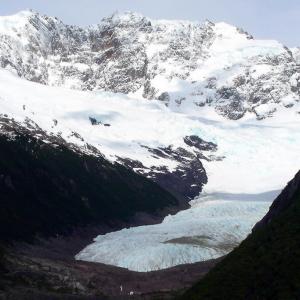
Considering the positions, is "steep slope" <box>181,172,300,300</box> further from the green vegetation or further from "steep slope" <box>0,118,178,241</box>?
the green vegetation

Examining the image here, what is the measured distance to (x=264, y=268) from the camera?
5891 cm

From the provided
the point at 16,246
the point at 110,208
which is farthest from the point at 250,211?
the point at 16,246

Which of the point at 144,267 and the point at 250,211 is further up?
the point at 250,211

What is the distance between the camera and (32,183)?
16088 centimetres

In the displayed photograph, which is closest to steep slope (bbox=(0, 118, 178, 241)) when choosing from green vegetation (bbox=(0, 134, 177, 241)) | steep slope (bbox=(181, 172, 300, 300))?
green vegetation (bbox=(0, 134, 177, 241))

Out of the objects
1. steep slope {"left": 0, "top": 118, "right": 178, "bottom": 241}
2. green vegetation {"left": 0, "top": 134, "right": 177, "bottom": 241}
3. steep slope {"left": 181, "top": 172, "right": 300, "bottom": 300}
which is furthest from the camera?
steep slope {"left": 0, "top": 118, "right": 178, "bottom": 241}

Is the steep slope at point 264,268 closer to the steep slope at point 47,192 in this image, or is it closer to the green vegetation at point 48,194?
the steep slope at point 47,192

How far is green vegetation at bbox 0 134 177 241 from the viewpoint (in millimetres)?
142250

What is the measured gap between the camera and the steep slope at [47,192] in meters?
143

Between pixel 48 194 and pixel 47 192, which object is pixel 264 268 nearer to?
pixel 48 194

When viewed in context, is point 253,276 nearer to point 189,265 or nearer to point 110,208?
point 189,265

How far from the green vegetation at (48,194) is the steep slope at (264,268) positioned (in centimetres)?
6703

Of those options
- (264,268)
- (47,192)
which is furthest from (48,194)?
(264,268)

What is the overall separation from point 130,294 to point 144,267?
25.8 meters
